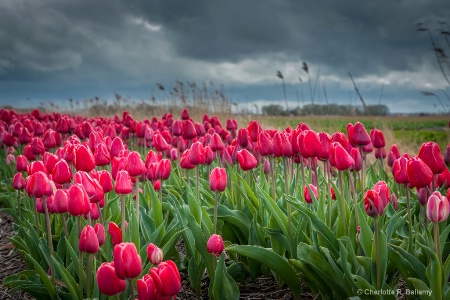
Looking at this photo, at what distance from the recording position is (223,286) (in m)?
2.56

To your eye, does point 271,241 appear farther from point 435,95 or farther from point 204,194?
point 435,95

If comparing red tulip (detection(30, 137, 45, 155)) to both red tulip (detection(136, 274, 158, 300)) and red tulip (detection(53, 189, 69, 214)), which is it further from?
red tulip (detection(136, 274, 158, 300))

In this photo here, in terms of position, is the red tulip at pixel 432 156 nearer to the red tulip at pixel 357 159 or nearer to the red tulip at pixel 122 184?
the red tulip at pixel 357 159

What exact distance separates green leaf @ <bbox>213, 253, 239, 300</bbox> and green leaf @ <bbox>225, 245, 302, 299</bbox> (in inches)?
6.2

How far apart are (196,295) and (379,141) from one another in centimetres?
186


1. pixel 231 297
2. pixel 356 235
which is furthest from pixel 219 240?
pixel 356 235

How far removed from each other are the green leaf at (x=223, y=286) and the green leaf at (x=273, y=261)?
0.16 m

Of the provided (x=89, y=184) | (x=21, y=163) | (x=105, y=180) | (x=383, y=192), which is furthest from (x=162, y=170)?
(x=21, y=163)

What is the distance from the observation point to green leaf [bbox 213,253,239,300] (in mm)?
2438

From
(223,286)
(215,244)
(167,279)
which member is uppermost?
(167,279)

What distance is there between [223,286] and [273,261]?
0.33 m

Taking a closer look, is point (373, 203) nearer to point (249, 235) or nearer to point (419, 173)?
point (419, 173)

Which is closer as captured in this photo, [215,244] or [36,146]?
[215,244]

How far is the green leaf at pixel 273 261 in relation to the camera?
262 centimetres
